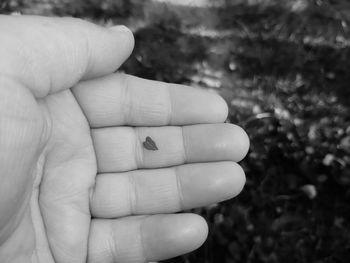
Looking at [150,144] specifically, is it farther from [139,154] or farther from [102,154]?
[102,154]

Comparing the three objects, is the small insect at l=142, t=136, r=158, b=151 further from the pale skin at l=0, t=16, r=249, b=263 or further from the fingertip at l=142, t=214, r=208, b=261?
the fingertip at l=142, t=214, r=208, b=261

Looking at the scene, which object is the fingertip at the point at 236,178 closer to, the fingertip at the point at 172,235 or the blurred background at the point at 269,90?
the fingertip at the point at 172,235

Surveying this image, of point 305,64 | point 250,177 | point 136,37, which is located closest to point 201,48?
point 136,37

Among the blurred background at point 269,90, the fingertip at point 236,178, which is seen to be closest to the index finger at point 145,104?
the fingertip at point 236,178

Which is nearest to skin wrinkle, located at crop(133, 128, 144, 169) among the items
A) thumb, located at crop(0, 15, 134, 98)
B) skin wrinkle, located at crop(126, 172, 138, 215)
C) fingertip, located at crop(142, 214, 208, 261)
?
skin wrinkle, located at crop(126, 172, 138, 215)

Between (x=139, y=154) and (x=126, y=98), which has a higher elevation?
(x=126, y=98)

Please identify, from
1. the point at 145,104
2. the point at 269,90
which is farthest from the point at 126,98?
the point at 269,90

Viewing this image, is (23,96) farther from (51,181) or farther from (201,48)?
(201,48)
